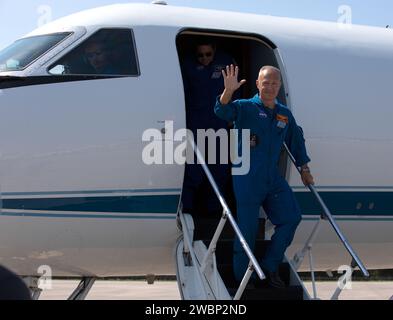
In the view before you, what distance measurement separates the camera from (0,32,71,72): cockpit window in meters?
6.76

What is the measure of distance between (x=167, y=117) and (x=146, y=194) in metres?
0.74

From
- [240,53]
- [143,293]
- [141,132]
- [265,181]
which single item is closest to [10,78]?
[141,132]

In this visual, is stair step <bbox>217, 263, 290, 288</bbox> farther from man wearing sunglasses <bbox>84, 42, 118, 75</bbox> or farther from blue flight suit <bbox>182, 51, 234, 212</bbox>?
man wearing sunglasses <bbox>84, 42, 118, 75</bbox>

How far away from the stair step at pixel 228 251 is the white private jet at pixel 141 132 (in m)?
0.36

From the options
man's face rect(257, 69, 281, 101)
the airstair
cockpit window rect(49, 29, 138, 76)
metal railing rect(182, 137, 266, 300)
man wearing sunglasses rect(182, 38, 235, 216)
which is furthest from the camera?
man wearing sunglasses rect(182, 38, 235, 216)

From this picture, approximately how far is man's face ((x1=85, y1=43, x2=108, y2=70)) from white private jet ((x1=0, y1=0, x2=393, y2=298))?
2 centimetres

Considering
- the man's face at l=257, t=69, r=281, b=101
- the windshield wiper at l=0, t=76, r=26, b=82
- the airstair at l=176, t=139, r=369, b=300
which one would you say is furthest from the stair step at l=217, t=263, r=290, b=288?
the windshield wiper at l=0, t=76, r=26, b=82

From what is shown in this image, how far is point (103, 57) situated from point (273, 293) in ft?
8.77
